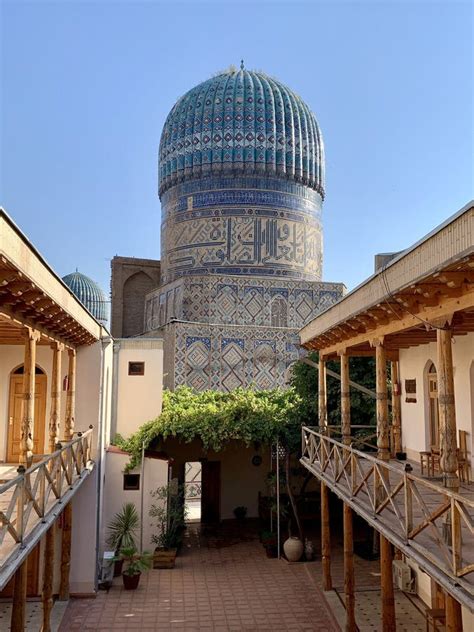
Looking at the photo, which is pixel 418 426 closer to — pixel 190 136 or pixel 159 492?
pixel 159 492

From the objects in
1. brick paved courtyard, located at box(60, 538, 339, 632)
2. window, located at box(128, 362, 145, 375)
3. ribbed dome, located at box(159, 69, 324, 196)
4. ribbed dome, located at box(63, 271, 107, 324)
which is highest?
ribbed dome, located at box(159, 69, 324, 196)

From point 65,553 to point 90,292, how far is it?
30.2 meters

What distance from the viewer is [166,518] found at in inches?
579

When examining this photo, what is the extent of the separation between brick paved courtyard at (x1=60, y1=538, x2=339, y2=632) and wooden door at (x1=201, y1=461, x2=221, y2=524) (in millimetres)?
3872

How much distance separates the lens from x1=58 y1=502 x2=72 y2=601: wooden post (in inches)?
455

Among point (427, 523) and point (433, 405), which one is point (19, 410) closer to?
point (433, 405)

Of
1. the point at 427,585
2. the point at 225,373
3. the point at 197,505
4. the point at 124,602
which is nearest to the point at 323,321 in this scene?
the point at 427,585

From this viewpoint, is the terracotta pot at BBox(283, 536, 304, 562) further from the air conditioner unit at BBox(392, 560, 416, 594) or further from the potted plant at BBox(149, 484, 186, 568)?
the air conditioner unit at BBox(392, 560, 416, 594)

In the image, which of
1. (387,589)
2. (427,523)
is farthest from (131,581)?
(427,523)

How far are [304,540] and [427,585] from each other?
4.70 meters

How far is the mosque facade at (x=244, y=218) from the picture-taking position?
23.0 m

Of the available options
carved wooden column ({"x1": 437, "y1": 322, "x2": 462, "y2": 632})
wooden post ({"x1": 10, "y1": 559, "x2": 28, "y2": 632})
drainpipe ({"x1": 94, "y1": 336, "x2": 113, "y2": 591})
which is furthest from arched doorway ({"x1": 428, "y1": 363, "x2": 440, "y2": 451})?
wooden post ({"x1": 10, "y1": 559, "x2": 28, "y2": 632})

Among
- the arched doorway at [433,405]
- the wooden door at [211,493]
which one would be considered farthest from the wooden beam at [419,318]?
the wooden door at [211,493]

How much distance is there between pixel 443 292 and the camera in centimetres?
600
